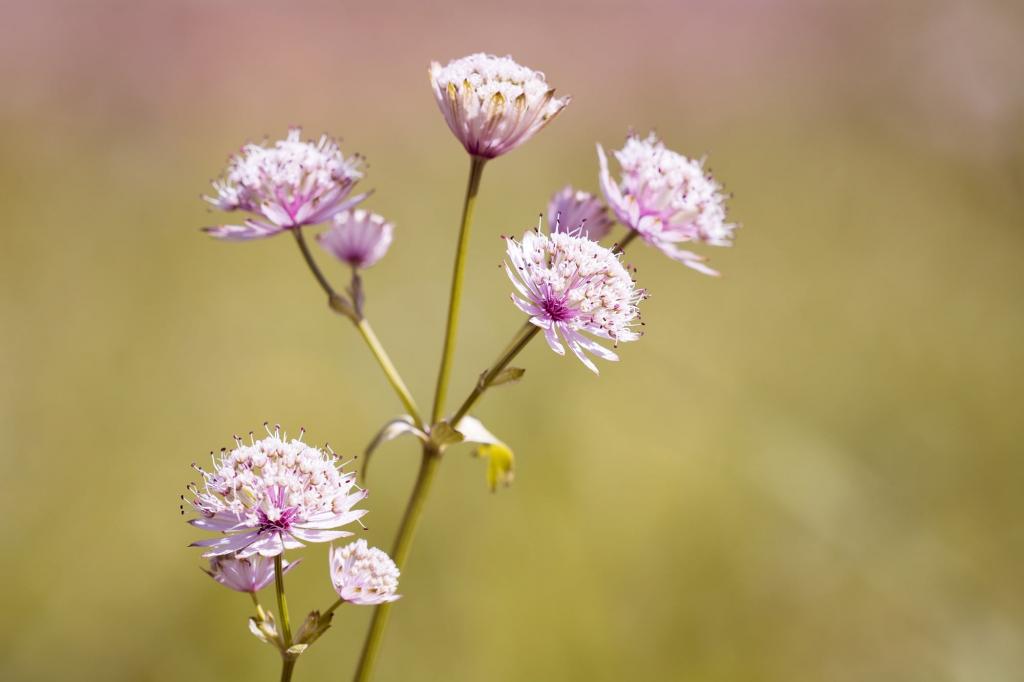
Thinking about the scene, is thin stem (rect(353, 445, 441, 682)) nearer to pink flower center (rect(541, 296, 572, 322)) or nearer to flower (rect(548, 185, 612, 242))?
pink flower center (rect(541, 296, 572, 322))

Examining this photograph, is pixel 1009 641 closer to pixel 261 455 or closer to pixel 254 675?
pixel 254 675

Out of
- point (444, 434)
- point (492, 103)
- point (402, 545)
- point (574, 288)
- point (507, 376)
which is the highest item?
point (492, 103)

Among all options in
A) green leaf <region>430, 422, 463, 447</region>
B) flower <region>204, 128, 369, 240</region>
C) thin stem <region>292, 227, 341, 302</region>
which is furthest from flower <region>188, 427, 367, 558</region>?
flower <region>204, 128, 369, 240</region>

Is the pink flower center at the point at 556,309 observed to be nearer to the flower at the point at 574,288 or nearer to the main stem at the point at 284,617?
the flower at the point at 574,288

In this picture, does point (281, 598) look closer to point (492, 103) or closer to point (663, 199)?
point (492, 103)

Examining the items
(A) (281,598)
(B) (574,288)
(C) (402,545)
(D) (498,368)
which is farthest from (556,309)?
(A) (281,598)

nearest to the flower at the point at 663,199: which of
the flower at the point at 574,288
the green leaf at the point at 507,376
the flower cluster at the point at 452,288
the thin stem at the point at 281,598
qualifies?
the flower cluster at the point at 452,288
